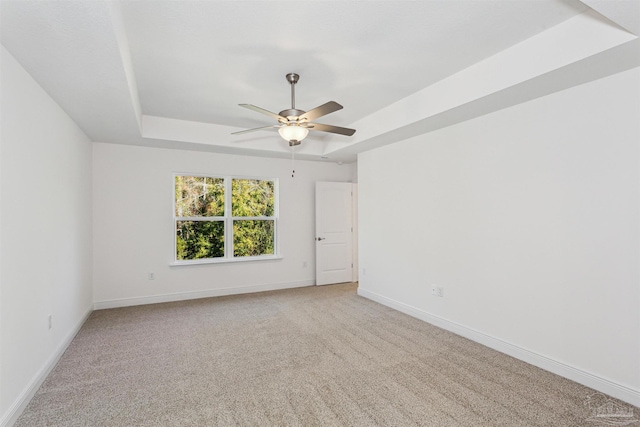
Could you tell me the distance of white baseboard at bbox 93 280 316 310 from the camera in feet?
15.4

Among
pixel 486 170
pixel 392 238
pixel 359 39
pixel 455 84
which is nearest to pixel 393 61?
pixel 359 39

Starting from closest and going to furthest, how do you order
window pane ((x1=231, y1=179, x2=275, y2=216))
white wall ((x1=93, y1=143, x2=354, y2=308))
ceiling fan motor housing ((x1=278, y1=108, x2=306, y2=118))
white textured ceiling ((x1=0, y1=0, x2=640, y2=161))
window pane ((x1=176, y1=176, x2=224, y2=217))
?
white textured ceiling ((x1=0, y1=0, x2=640, y2=161)), ceiling fan motor housing ((x1=278, y1=108, x2=306, y2=118)), white wall ((x1=93, y1=143, x2=354, y2=308)), window pane ((x1=176, y1=176, x2=224, y2=217)), window pane ((x1=231, y1=179, x2=275, y2=216))

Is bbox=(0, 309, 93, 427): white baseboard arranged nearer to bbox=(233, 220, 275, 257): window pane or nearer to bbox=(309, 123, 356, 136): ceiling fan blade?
bbox=(233, 220, 275, 257): window pane

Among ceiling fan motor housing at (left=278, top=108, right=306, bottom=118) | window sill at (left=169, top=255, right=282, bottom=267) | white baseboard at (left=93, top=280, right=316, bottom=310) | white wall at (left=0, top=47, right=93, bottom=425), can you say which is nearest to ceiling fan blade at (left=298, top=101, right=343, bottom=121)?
ceiling fan motor housing at (left=278, top=108, right=306, bottom=118)

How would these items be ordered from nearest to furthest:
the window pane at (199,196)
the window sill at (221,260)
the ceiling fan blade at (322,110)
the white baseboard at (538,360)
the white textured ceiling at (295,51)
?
the white textured ceiling at (295,51)
the white baseboard at (538,360)
the ceiling fan blade at (322,110)
the window sill at (221,260)
the window pane at (199,196)

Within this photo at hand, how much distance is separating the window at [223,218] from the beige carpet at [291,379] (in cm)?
145

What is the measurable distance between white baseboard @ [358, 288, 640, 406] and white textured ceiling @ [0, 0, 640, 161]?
228 cm

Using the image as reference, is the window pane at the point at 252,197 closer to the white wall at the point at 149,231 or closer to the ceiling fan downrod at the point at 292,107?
the white wall at the point at 149,231

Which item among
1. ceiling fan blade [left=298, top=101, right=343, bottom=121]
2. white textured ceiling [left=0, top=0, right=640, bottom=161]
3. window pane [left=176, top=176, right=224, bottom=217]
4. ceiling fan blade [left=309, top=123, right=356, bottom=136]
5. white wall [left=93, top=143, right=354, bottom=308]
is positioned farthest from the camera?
window pane [left=176, top=176, right=224, bottom=217]

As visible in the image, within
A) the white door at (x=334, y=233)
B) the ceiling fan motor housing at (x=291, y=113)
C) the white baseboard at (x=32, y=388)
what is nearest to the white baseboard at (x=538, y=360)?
the white door at (x=334, y=233)

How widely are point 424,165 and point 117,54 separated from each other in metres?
3.35

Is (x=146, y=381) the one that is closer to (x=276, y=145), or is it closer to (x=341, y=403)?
(x=341, y=403)

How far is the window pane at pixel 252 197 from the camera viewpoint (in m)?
5.57

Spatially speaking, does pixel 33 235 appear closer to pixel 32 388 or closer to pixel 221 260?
pixel 32 388
